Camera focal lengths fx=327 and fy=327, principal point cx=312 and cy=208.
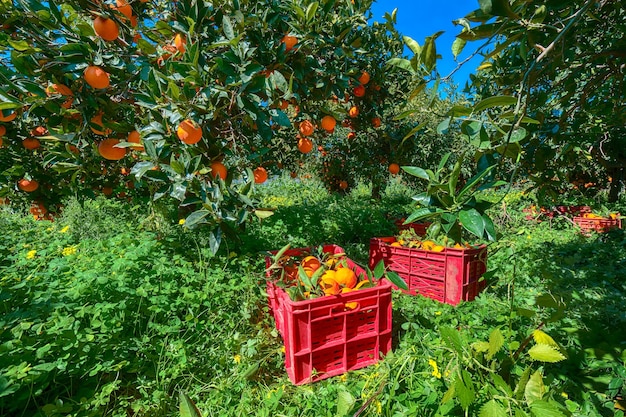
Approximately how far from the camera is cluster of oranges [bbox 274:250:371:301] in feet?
5.96

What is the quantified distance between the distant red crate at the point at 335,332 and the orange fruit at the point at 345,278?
15cm

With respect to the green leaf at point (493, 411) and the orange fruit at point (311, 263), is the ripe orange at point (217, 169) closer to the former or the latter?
the orange fruit at point (311, 263)

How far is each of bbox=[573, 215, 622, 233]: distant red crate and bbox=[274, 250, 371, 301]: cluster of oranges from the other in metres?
3.90

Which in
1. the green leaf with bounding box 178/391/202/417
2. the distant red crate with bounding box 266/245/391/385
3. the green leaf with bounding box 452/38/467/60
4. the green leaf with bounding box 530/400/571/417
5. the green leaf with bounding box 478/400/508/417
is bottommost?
the distant red crate with bounding box 266/245/391/385

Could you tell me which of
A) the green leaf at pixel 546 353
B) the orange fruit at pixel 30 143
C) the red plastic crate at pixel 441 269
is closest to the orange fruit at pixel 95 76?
the orange fruit at pixel 30 143

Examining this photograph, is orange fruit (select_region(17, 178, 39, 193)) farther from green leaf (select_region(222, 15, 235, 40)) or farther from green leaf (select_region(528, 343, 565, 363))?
green leaf (select_region(528, 343, 565, 363))

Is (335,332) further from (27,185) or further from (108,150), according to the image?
(27,185)

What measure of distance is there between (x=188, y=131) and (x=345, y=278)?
116cm

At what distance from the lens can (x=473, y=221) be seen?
0.66 m

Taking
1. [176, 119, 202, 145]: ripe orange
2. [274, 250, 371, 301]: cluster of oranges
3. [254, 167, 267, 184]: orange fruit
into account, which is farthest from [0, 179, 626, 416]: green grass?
[176, 119, 202, 145]: ripe orange

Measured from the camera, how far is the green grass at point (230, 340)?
109 centimetres

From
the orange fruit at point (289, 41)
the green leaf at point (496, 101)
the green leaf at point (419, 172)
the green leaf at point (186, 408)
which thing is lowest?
the green leaf at point (186, 408)

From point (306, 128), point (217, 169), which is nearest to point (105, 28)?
point (217, 169)

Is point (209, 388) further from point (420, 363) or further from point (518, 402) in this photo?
point (518, 402)
